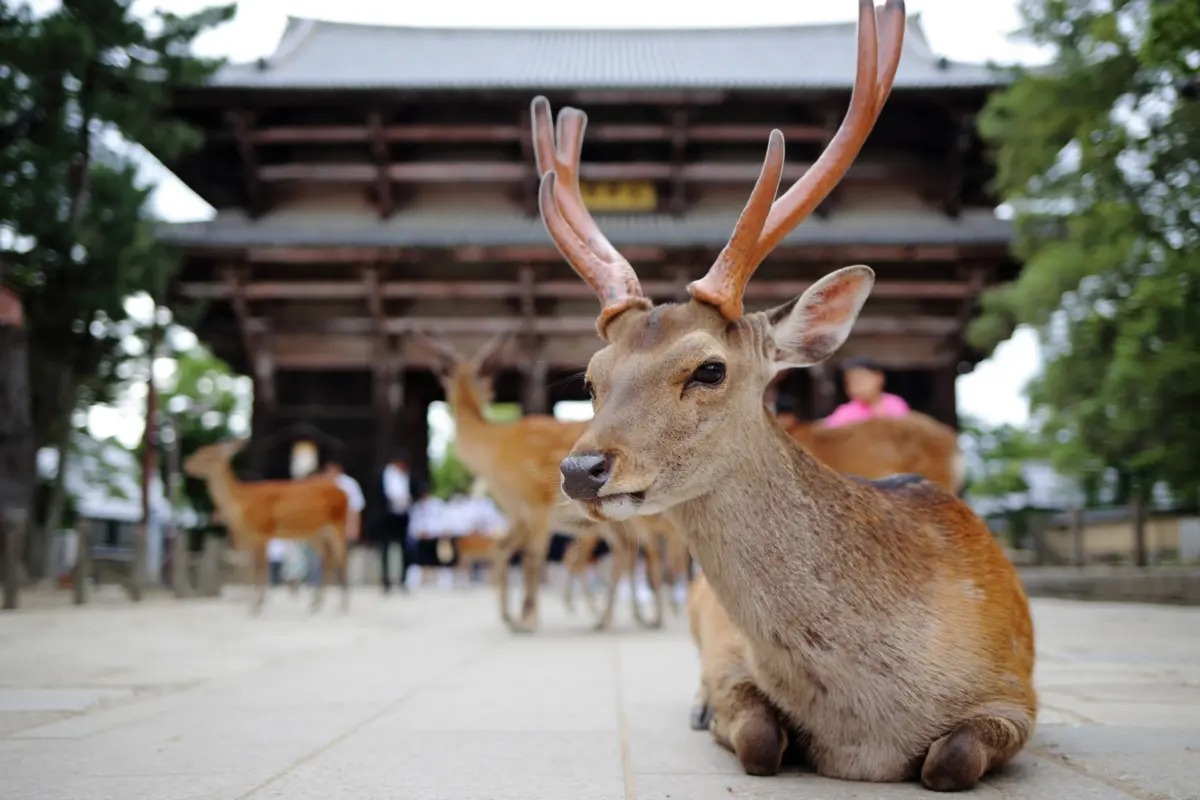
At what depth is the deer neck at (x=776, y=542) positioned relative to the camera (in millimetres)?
2039

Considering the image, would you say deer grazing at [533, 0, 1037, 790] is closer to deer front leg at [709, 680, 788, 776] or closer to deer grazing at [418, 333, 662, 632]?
deer front leg at [709, 680, 788, 776]

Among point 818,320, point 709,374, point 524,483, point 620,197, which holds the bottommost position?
point 524,483

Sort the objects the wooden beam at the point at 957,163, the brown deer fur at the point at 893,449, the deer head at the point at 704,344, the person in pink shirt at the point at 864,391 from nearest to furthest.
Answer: the deer head at the point at 704,344 → the brown deer fur at the point at 893,449 → the person in pink shirt at the point at 864,391 → the wooden beam at the point at 957,163

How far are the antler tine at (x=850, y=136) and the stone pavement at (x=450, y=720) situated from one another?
118cm

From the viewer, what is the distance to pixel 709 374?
2.11 meters

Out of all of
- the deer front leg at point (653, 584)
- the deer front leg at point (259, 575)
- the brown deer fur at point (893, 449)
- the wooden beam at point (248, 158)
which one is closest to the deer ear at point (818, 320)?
the brown deer fur at point (893, 449)

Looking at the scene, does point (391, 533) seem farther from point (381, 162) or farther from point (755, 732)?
point (755, 732)

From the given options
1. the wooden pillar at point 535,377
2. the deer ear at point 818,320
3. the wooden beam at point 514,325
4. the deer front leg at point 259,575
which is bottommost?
the deer front leg at point 259,575

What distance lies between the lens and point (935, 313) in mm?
14469

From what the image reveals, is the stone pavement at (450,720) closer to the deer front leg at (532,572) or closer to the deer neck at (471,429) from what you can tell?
the deer front leg at (532,572)

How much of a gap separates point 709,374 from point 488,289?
12.3 m

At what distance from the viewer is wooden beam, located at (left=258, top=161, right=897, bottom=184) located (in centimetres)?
1441

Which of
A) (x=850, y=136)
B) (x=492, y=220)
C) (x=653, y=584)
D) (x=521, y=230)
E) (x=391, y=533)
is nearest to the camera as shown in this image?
(x=850, y=136)

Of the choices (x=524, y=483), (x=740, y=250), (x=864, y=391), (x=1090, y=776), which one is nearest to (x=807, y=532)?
(x=740, y=250)
